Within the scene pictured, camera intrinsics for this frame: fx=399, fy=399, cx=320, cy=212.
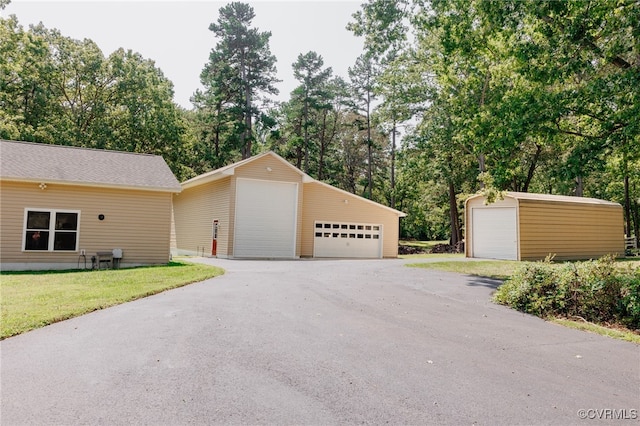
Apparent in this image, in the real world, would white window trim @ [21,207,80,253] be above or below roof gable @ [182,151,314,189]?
below

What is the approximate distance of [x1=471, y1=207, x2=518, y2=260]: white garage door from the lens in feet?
59.9

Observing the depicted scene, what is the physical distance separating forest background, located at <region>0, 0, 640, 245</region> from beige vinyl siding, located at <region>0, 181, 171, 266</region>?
1079 cm

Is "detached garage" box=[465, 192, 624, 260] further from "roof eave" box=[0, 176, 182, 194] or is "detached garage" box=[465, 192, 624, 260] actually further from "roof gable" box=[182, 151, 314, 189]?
"roof eave" box=[0, 176, 182, 194]

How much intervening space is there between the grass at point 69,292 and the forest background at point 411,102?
9939mm

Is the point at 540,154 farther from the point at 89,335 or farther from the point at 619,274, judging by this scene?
the point at 89,335

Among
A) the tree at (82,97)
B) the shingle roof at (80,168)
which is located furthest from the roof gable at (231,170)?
the tree at (82,97)

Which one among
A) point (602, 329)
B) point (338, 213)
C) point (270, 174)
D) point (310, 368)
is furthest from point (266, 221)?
point (310, 368)

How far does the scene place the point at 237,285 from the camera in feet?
31.0

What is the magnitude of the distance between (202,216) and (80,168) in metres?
7.36

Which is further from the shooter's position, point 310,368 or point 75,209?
point 75,209

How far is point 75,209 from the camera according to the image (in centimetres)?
1374

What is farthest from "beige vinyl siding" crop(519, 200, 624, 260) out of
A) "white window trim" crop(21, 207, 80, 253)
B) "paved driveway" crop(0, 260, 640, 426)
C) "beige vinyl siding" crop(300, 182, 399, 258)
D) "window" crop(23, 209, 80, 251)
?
"window" crop(23, 209, 80, 251)

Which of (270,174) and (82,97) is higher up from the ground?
(82,97)

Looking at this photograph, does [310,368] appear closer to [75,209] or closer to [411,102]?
[75,209]
